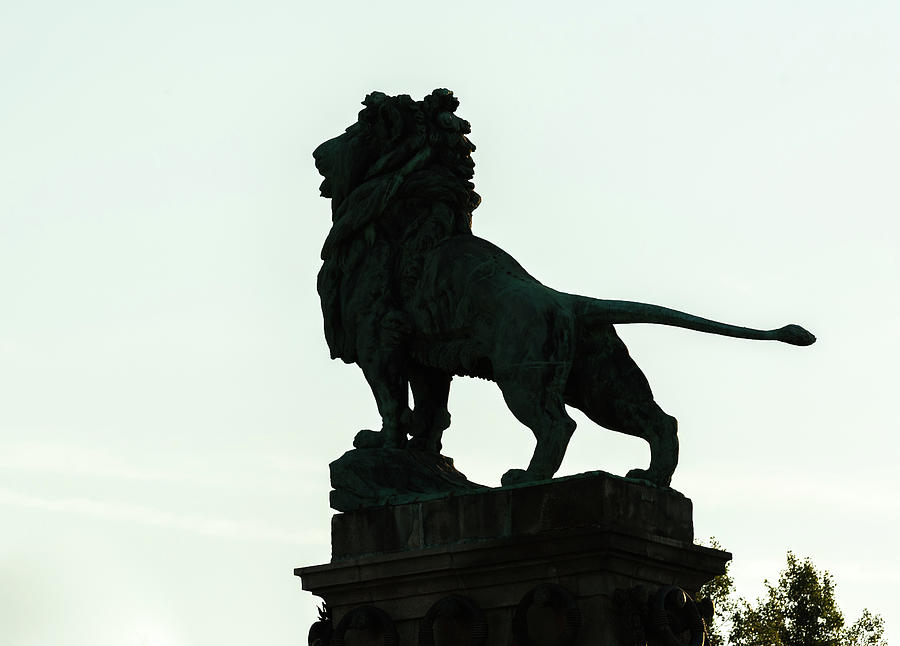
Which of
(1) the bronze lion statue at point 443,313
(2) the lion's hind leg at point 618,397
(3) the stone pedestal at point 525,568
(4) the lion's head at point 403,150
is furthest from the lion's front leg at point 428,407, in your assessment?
(4) the lion's head at point 403,150

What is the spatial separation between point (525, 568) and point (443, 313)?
1.86 meters

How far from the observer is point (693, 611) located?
14.1 m

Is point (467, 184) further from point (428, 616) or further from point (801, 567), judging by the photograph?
point (801, 567)

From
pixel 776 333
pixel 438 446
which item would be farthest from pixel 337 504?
pixel 776 333

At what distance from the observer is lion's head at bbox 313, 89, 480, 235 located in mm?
15273

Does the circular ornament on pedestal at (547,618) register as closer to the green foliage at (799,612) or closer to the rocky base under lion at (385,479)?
the rocky base under lion at (385,479)

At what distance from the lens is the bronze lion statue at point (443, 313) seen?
14352 millimetres

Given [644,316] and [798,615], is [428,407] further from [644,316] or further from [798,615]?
[798,615]

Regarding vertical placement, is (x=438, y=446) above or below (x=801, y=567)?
below

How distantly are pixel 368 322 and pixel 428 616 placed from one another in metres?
2.08

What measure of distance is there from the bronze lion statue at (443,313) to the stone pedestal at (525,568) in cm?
38

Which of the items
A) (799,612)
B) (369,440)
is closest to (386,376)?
(369,440)

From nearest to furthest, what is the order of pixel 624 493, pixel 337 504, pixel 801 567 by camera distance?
pixel 624 493, pixel 337 504, pixel 801 567

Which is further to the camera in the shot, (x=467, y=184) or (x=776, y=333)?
(x=467, y=184)
